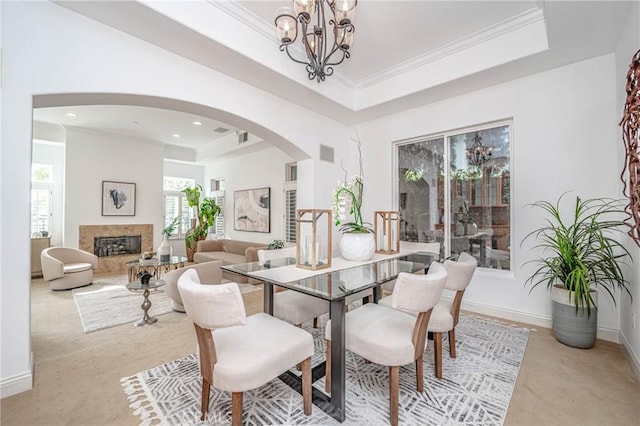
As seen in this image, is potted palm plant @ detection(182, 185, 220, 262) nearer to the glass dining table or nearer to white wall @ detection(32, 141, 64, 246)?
white wall @ detection(32, 141, 64, 246)

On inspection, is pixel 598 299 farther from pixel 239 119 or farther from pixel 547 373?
pixel 239 119

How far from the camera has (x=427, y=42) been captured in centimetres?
308

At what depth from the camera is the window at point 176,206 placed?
7.72 meters

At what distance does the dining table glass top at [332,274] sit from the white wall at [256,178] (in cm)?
361

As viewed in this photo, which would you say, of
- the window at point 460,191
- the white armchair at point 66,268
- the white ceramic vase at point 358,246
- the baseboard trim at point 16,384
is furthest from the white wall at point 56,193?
the window at point 460,191

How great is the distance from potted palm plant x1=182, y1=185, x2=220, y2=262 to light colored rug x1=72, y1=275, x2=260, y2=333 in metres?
2.31

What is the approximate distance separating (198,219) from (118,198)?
1941 millimetres

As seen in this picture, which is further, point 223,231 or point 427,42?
point 223,231

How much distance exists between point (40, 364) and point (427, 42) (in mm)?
4883

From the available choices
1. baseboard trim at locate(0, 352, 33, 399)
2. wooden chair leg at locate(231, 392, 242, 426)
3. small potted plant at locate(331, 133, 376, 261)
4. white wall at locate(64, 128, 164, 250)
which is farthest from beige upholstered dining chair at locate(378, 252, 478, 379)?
white wall at locate(64, 128, 164, 250)

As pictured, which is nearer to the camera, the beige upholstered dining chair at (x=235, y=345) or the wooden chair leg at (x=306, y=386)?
the beige upholstered dining chair at (x=235, y=345)

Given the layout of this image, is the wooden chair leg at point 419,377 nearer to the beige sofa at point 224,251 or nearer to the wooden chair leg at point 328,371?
the wooden chair leg at point 328,371

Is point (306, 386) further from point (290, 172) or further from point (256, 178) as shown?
point (256, 178)

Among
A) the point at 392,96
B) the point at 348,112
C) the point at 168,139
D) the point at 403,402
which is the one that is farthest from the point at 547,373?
the point at 168,139
